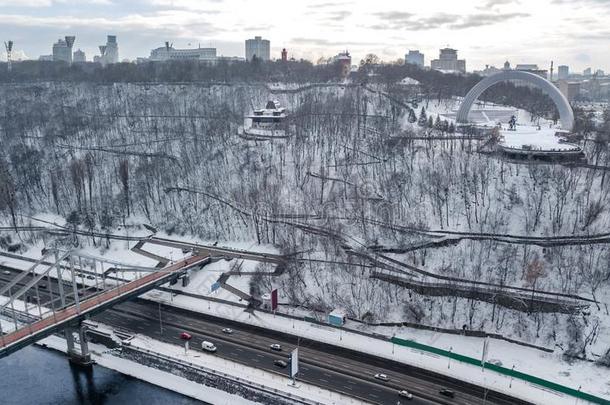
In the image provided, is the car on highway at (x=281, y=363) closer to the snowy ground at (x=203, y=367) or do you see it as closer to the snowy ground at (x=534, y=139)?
the snowy ground at (x=203, y=367)

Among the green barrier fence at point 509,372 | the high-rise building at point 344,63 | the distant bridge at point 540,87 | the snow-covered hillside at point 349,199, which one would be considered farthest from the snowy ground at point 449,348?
the high-rise building at point 344,63

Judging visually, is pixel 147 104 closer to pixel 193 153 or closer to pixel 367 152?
pixel 193 153

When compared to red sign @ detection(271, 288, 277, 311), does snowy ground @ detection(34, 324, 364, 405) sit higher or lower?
lower

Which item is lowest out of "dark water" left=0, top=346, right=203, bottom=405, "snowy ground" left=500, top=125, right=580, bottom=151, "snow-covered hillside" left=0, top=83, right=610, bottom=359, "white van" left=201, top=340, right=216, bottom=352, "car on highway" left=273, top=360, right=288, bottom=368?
"dark water" left=0, top=346, right=203, bottom=405

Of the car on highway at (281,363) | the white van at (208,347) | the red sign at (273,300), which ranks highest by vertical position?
the red sign at (273,300)

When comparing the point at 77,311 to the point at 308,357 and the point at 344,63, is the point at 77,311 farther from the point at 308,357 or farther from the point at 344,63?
the point at 344,63

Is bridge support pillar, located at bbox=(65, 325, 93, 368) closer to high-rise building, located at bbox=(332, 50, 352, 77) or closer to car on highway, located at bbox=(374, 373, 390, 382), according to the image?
car on highway, located at bbox=(374, 373, 390, 382)

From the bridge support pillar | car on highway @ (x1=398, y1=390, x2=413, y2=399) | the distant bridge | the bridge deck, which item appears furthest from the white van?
the distant bridge
